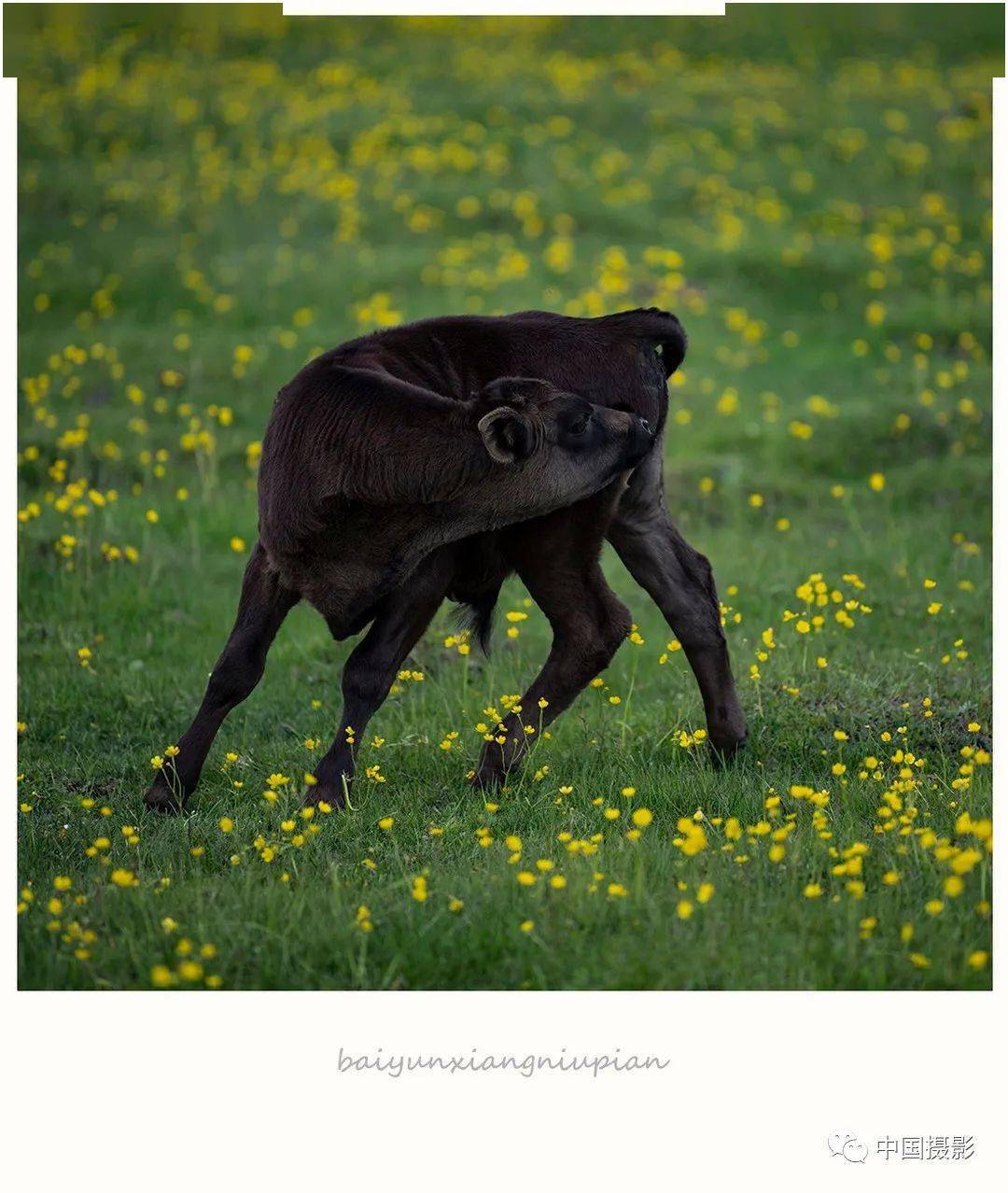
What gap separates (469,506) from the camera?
564 cm

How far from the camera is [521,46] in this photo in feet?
62.4

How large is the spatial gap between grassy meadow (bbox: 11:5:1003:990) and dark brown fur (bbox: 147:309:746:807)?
390 millimetres

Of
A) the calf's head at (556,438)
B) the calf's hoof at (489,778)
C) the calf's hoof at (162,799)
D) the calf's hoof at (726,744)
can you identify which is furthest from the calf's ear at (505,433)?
the calf's hoof at (162,799)

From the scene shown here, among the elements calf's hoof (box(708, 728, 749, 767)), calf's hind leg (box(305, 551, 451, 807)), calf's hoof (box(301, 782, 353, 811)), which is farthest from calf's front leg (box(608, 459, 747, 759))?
calf's hoof (box(301, 782, 353, 811))

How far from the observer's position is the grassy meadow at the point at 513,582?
4.63m

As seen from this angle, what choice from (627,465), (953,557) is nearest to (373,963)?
(627,465)

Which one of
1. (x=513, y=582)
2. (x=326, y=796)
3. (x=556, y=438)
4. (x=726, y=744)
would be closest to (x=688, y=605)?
(x=726, y=744)

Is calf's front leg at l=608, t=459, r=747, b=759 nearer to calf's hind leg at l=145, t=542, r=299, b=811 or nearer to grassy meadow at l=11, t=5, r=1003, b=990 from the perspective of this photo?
grassy meadow at l=11, t=5, r=1003, b=990

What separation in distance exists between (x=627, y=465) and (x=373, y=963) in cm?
226

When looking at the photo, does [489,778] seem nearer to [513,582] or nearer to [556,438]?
[556,438]

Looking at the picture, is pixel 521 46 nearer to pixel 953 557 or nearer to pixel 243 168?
pixel 243 168

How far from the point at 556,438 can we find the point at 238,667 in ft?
5.06

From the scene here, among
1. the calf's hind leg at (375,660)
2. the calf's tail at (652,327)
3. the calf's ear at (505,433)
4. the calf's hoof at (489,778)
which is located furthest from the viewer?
the calf's tail at (652,327)

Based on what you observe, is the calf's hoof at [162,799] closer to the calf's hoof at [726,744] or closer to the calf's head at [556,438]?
the calf's head at [556,438]
